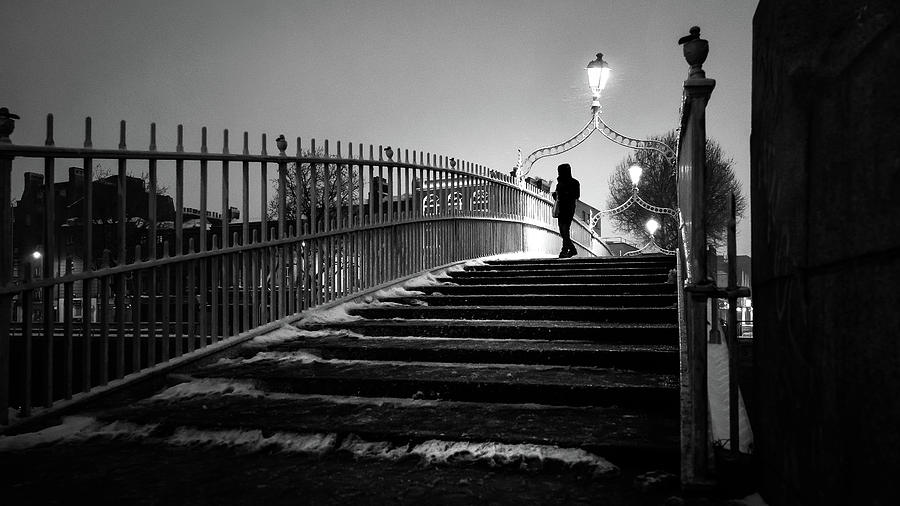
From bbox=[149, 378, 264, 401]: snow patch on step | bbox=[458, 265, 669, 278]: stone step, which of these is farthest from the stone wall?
bbox=[458, 265, 669, 278]: stone step

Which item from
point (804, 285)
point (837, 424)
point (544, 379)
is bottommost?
point (544, 379)

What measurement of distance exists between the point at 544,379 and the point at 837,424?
8.07 ft

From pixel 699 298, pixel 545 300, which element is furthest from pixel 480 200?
pixel 699 298

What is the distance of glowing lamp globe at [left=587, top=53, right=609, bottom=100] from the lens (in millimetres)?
13312

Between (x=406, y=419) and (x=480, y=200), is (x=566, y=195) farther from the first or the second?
(x=406, y=419)

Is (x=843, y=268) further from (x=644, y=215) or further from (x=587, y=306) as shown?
(x=644, y=215)

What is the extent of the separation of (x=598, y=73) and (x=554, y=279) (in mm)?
7297

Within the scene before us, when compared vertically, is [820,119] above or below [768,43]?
below

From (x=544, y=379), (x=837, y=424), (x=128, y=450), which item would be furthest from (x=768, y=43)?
(x=128, y=450)

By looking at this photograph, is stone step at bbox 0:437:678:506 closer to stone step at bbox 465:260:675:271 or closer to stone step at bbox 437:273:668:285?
stone step at bbox 437:273:668:285

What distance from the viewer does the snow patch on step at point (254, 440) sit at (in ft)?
11.0

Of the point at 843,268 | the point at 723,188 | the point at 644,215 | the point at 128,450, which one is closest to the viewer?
the point at 843,268

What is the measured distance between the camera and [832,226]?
1626 millimetres

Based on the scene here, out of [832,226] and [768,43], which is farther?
[768,43]
